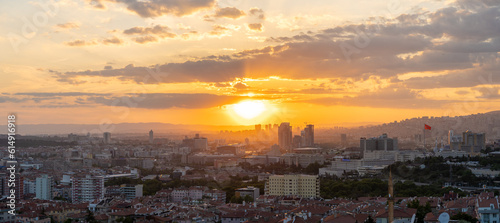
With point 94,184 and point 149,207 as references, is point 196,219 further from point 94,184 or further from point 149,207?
point 94,184

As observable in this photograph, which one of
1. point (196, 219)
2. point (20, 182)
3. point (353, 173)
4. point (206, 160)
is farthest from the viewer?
point (206, 160)

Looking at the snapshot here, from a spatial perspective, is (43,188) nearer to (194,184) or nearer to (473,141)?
(194,184)

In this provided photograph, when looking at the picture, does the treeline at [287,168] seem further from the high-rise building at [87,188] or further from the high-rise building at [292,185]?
the high-rise building at [87,188]

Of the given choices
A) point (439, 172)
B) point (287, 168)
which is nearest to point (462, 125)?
point (287, 168)

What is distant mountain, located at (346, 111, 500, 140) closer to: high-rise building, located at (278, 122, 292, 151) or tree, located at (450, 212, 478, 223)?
high-rise building, located at (278, 122, 292, 151)

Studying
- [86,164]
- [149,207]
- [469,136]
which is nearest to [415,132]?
[469,136]

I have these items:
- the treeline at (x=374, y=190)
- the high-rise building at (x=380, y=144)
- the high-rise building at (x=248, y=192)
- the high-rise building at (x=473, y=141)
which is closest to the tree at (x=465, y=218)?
the treeline at (x=374, y=190)
